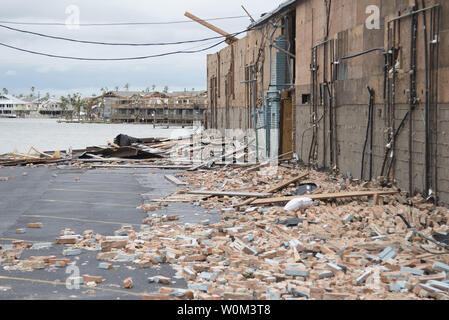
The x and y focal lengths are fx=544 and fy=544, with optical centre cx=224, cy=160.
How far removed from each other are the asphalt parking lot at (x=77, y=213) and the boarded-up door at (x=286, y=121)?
610 cm

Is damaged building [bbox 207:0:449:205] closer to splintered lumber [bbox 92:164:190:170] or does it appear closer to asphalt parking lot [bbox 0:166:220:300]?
splintered lumber [bbox 92:164:190:170]

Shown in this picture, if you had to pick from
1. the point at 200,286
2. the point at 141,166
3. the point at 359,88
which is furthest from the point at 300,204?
the point at 141,166

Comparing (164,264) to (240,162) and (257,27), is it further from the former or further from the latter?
(257,27)

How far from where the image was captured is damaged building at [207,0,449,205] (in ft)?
41.8

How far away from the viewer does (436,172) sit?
12.6m

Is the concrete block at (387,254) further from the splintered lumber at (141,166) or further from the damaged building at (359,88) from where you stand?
the splintered lumber at (141,166)

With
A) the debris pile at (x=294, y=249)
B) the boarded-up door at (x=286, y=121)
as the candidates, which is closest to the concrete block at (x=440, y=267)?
the debris pile at (x=294, y=249)

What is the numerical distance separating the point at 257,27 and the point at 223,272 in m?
24.0

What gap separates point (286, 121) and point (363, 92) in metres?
10.3

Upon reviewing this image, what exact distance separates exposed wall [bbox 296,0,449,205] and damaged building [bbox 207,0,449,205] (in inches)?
1.1

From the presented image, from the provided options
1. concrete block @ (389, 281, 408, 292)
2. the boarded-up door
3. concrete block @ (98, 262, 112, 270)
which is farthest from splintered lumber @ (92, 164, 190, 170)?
concrete block @ (389, 281, 408, 292)

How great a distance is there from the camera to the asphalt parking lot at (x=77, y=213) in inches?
311

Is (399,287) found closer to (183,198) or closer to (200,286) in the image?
(200,286)
